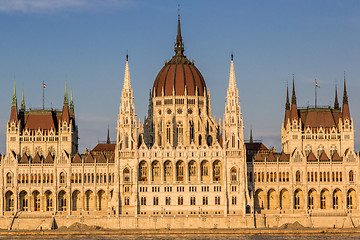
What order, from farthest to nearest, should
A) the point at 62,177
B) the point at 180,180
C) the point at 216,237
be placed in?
the point at 62,177, the point at 180,180, the point at 216,237

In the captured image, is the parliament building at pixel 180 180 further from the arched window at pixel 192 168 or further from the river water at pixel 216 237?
the river water at pixel 216 237

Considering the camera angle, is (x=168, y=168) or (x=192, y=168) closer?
(x=168, y=168)

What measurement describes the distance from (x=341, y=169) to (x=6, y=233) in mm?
60843

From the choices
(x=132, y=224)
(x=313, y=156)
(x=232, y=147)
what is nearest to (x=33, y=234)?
(x=132, y=224)

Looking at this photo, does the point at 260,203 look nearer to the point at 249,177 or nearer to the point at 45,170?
the point at 249,177

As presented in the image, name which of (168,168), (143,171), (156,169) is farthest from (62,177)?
(168,168)

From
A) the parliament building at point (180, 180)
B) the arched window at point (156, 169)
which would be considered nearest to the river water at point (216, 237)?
the parliament building at point (180, 180)

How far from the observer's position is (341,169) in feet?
A: 639

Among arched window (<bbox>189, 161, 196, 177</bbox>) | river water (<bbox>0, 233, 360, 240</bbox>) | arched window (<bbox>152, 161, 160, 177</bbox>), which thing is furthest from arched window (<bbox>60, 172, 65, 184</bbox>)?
arched window (<bbox>189, 161, 196, 177</bbox>)

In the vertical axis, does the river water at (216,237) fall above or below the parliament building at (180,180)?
below

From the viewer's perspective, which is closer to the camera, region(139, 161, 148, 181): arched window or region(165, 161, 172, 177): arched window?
region(139, 161, 148, 181): arched window

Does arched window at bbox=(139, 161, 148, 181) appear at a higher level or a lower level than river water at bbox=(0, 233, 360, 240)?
higher

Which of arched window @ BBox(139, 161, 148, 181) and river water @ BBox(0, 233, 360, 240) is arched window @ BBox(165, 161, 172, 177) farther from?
river water @ BBox(0, 233, 360, 240)

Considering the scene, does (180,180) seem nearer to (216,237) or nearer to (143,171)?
(143,171)
